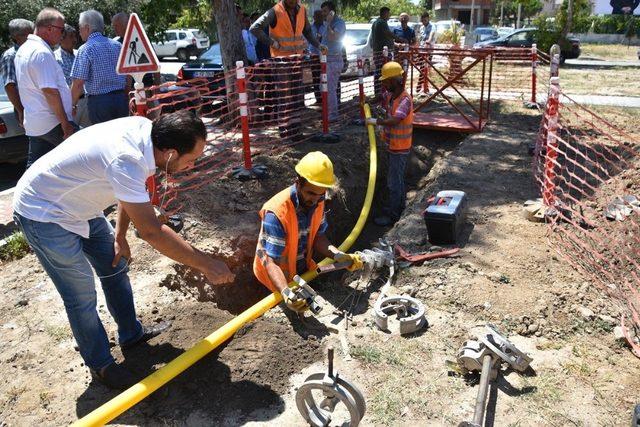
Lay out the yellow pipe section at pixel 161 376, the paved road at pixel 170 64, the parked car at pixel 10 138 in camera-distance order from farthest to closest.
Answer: the paved road at pixel 170 64, the parked car at pixel 10 138, the yellow pipe section at pixel 161 376

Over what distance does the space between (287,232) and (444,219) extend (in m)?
1.69

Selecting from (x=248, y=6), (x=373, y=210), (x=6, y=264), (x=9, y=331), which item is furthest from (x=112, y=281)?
(x=248, y=6)

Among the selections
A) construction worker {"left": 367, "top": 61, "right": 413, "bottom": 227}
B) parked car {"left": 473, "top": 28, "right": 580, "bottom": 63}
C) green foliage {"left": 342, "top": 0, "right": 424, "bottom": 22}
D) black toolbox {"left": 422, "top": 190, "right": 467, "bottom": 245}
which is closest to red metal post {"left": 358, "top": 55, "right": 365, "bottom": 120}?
construction worker {"left": 367, "top": 61, "right": 413, "bottom": 227}

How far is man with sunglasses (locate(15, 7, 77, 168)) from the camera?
4.77m

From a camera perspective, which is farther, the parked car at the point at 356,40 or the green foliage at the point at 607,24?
the green foliage at the point at 607,24

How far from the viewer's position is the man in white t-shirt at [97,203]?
2494 mm

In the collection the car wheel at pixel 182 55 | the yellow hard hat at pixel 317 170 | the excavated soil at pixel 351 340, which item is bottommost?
the excavated soil at pixel 351 340

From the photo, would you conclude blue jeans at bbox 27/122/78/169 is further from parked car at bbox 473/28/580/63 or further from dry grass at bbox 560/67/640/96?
parked car at bbox 473/28/580/63

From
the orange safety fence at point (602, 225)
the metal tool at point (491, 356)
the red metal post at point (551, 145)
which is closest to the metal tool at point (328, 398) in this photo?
the metal tool at point (491, 356)

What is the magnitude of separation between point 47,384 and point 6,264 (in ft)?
7.08

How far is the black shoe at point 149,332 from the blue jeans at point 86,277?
0.10ft

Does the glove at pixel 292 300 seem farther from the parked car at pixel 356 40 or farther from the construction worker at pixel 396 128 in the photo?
the parked car at pixel 356 40

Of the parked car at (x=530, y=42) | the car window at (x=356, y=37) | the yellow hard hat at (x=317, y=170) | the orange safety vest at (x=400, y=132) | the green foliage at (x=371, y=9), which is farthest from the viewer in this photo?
the green foliage at (x=371, y=9)

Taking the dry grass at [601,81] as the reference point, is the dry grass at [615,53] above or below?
above
